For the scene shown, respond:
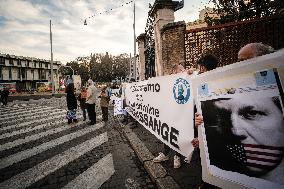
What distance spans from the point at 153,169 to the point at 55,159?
2.52 metres

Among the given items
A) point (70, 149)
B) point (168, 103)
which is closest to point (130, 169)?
point (168, 103)

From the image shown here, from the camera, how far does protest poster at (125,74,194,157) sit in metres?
3.75

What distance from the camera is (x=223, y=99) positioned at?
2482mm

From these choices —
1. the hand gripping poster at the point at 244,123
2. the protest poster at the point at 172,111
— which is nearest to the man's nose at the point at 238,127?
the hand gripping poster at the point at 244,123

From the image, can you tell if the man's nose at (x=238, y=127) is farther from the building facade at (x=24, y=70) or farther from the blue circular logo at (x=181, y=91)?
the building facade at (x=24, y=70)

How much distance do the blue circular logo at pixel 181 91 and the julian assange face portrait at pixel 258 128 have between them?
1387 mm

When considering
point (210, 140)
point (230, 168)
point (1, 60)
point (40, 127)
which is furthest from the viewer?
point (1, 60)

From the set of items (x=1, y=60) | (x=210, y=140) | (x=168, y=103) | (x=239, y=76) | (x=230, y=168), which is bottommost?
(x=230, y=168)

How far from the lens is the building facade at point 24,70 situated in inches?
2960

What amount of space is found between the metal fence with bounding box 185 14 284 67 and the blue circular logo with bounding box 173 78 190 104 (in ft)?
12.7

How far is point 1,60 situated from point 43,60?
1722 centimetres

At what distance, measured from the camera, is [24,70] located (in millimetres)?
82812

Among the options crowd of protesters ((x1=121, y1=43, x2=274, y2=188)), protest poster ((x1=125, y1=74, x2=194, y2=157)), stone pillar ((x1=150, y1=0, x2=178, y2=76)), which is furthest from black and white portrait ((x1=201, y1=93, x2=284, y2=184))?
stone pillar ((x1=150, y1=0, x2=178, y2=76))

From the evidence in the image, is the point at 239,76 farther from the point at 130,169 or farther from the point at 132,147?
the point at 132,147
